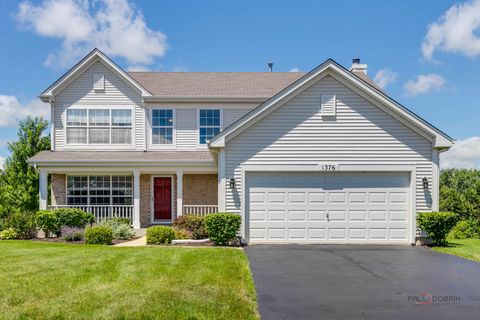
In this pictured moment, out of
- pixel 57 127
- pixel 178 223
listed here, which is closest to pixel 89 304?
pixel 178 223

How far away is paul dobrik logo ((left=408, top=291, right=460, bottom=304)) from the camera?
729cm

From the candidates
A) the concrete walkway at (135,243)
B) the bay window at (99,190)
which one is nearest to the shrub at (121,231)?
the concrete walkway at (135,243)

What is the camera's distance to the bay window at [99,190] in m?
20.5

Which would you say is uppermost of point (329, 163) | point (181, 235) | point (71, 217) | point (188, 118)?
point (188, 118)

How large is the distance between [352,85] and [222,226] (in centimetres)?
665

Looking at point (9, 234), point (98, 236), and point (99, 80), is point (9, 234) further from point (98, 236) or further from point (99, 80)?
point (99, 80)

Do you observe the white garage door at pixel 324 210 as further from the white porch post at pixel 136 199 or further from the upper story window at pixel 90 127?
the upper story window at pixel 90 127

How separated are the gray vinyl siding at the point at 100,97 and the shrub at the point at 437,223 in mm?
13128

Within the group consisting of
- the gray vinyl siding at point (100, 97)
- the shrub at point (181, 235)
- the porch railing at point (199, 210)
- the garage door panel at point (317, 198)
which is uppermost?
the gray vinyl siding at point (100, 97)

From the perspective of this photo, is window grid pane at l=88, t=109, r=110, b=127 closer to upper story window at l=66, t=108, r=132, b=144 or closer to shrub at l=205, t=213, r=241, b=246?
upper story window at l=66, t=108, r=132, b=144

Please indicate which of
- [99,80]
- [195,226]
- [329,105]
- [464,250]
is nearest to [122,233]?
[195,226]

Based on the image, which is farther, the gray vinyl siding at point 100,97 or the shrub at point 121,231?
the gray vinyl siding at point 100,97

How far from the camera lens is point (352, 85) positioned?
47.8 ft

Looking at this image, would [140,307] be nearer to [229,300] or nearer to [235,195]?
[229,300]
